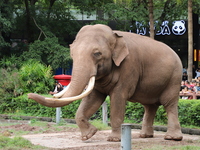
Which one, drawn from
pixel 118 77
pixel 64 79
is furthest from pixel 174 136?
pixel 64 79

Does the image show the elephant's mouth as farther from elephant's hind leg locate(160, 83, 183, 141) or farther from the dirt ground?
elephant's hind leg locate(160, 83, 183, 141)

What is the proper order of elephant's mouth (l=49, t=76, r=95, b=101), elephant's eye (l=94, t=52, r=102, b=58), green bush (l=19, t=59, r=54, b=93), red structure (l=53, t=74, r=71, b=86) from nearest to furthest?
1. elephant's mouth (l=49, t=76, r=95, b=101)
2. elephant's eye (l=94, t=52, r=102, b=58)
3. green bush (l=19, t=59, r=54, b=93)
4. red structure (l=53, t=74, r=71, b=86)

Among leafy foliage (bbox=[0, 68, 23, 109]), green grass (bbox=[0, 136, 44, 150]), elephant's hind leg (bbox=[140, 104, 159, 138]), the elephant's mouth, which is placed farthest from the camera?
leafy foliage (bbox=[0, 68, 23, 109])

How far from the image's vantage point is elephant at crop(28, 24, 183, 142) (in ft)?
29.3

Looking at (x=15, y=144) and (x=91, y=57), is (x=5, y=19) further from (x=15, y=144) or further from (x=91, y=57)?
(x=15, y=144)

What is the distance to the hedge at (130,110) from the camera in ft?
42.8

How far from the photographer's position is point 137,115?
47.1ft

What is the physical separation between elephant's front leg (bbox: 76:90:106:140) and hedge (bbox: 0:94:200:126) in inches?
149

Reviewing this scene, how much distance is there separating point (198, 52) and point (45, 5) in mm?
11192

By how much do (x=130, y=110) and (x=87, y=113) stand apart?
4659 mm

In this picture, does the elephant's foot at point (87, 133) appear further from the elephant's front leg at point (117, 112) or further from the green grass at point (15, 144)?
the green grass at point (15, 144)

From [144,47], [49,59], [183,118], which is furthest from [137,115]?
[49,59]

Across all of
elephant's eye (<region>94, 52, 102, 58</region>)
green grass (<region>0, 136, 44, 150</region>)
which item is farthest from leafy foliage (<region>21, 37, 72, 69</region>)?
green grass (<region>0, 136, 44, 150</region>)

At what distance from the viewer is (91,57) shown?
29.8 ft
